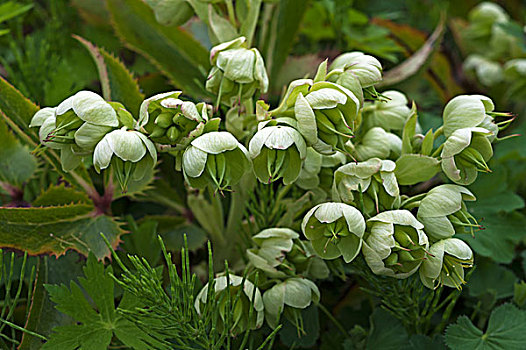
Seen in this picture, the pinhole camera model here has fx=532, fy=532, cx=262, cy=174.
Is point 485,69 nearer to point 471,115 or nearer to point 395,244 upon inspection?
point 471,115

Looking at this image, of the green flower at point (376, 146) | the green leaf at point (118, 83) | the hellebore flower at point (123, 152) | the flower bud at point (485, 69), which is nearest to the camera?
the hellebore flower at point (123, 152)

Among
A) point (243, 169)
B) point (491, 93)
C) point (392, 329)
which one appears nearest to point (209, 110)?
point (243, 169)

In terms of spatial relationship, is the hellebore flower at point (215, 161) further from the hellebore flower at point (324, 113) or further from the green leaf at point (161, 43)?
the green leaf at point (161, 43)

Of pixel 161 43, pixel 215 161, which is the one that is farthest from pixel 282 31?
pixel 215 161

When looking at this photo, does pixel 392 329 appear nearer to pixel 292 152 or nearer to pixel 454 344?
pixel 454 344

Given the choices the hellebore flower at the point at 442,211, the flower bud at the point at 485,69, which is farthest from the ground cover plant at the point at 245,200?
the flower bud at the point at 485,69

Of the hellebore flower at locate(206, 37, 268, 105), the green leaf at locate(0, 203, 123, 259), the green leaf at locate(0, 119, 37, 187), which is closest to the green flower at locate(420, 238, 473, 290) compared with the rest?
the hellebore flower at locate(206, 37, 268, 105)

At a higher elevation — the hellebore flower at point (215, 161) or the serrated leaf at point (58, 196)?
the hellebore flower at point (215, 161)

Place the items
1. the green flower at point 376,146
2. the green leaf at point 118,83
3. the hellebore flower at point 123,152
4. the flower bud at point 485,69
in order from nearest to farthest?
the hellebore flower at point 123,152, the green flower at point 376,146, the green leaf at point 118,83, the flower bud at point 485,69
